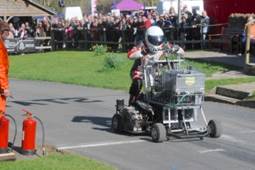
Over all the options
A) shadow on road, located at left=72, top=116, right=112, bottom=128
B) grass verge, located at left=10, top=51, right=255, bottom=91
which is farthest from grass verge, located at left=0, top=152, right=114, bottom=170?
grass verge, located at left=10, top=51, right=255, bottom=91

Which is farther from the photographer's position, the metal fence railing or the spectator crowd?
the spectator crowd

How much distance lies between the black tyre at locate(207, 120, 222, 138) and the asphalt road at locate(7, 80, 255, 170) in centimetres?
12

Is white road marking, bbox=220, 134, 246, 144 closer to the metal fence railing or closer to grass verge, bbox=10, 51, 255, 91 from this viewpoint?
grass verge, bbox=10, 51, 255, 91

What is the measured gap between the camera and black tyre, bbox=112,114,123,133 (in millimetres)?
11281

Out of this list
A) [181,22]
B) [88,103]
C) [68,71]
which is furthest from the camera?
[181,22]

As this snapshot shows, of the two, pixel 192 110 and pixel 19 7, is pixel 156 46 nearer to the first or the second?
pixel 192 110

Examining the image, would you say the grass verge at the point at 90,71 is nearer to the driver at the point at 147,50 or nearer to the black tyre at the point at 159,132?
the driver at the point at 147,50

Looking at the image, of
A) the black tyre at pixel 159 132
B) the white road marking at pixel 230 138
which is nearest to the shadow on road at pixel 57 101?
the white road marking at pixel 230 138

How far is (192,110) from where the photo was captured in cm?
1068

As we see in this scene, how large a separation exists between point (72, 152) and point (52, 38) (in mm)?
31176

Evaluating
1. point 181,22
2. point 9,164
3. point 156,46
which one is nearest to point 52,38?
point 181,22

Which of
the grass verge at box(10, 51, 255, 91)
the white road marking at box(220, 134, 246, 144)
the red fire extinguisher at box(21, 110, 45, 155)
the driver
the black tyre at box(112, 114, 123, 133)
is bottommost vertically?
the grass verge at box(10, 51, 255, 91)

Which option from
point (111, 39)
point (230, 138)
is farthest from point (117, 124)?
point (111, 39)

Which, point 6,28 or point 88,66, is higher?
point 6,28
